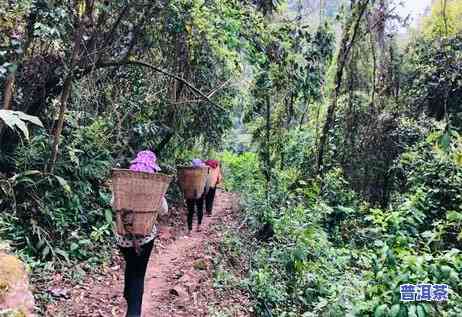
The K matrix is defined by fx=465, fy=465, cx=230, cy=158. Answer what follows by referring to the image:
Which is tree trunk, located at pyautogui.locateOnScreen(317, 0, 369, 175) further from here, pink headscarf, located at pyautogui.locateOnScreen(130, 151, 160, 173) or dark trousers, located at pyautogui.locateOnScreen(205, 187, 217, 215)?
pink headscarf, located at pyautogui.locateOnScreen(130, 151, 160, 173)

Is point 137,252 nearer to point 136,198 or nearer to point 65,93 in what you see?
point 136,198

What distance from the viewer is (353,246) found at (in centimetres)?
1027

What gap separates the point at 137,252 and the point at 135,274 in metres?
0.30

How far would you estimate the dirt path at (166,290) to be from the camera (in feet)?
18.2

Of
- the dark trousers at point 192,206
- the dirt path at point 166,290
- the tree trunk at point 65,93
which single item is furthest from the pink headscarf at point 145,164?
the dark trousers at point 192,206

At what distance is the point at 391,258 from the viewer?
15.5ft

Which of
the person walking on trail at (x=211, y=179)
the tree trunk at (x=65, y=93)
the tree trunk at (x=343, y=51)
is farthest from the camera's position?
the tree trunk at (x=343, y=51)

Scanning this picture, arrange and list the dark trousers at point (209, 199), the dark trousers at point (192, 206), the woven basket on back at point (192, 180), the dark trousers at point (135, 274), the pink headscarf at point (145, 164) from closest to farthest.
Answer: the pink headscarf at point (145, 164) < the dark trousers at point (135, 274) < the woven basket on back at point (192, 180) < the dark trousers at point (192, 206) < the dark trousers at point (209, 199)

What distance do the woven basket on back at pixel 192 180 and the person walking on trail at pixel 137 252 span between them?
3.77 metres

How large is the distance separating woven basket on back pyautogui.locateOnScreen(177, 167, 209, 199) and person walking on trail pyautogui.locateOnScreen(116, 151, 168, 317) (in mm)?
3770

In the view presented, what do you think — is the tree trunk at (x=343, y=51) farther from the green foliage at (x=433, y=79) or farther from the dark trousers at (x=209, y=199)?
the dark trousers at (x=209, y=199)

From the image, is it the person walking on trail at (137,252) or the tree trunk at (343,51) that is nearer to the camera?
the person walking on trail at (137,252)

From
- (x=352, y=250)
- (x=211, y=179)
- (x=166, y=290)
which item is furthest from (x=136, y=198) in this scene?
(x=211, y=179)

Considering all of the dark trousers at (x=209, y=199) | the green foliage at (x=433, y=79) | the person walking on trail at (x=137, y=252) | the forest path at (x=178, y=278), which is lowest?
the forest path at (x=178, y=278)
